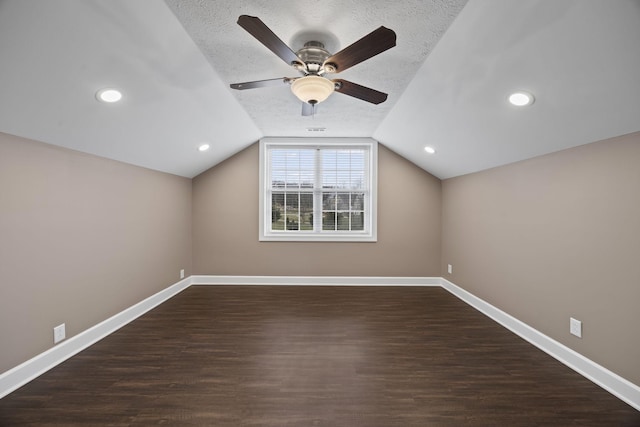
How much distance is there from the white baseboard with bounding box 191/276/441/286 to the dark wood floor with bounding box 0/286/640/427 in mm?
1314

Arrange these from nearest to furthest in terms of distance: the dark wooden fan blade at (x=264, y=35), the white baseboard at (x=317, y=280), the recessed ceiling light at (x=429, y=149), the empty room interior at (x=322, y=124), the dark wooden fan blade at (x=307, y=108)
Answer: the dark wooden fan blade at (x=264, y=35) → the empty room interior at (x=322, y=124) → the dark wooden fan blade at (x=307, y=108) → the recessed ceiling light at (x=429, y=149) → the white baseboard at (x=317, y=280)

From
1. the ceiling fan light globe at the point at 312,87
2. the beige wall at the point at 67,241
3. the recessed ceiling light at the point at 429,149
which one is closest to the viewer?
the ceiling fan light globe at the point at 312,87

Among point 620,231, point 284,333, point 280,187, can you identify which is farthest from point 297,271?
point 620,231

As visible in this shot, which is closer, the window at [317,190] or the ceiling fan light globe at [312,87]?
the ceiling fan light globe at [312,87]

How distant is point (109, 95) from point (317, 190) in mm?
3211

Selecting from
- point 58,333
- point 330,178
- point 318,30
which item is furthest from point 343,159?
point 58,333

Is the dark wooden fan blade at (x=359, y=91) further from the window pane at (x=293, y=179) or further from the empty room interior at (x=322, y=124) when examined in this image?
the window pane at (x=293, y=179)

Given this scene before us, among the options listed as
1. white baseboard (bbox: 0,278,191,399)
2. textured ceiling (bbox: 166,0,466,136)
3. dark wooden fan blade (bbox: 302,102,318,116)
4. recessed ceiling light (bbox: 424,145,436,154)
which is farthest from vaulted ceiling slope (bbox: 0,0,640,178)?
white baseboard (bbox: 0,278,191,399)

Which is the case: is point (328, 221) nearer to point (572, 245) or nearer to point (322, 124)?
point (322, 124)

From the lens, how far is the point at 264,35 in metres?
1.55

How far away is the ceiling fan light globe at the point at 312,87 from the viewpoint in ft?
6.31

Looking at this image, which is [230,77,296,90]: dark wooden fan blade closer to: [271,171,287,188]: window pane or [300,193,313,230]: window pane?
[271,171,287,188]: window pane

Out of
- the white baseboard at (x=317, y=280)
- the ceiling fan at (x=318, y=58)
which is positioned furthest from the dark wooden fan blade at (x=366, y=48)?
the white baseboard at (x=317, y=280)

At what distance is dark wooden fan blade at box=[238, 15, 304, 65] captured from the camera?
1.42 metres
